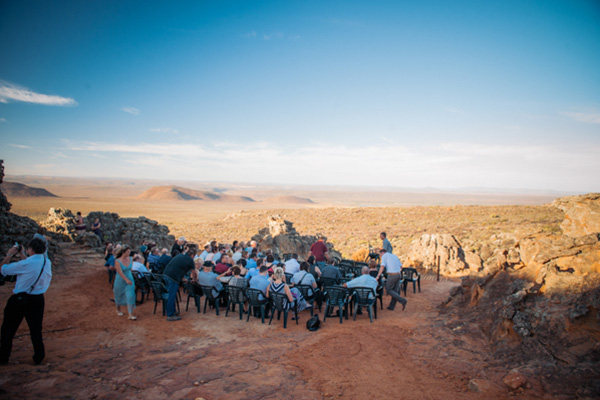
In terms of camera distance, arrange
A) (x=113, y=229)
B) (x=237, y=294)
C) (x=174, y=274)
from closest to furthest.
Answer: (x=174, y=274)
(x=237, y=294)
(x=113, y=229)

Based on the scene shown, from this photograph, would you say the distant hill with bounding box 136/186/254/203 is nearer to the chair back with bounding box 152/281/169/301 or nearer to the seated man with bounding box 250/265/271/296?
the chair back with bounding box 152/281/169/301

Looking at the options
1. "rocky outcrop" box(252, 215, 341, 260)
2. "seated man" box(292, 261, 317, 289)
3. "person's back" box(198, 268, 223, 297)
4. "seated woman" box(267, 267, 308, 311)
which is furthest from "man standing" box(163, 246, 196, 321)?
"rocky outcrop" box(252, 215, 341, 260)

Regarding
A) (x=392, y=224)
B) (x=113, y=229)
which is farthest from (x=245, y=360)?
(x=392, y=224)

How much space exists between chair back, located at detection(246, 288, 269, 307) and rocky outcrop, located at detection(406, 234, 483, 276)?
8835 mm

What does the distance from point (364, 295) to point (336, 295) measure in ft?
2.25

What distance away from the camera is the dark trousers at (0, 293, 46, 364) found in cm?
495

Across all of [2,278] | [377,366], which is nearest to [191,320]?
[2,278]

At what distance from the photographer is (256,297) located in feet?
25.2

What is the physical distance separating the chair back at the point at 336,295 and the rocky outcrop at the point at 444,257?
24.4ft

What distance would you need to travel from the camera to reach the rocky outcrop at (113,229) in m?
17.4

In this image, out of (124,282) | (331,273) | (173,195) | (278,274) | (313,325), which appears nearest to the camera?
(313,325)

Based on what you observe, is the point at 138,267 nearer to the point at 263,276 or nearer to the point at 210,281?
the point at 210,281

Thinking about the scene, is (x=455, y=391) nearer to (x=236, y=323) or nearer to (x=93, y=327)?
(x=236, y=323)

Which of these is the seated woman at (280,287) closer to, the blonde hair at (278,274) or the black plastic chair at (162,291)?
the blonde hair at (278,274)
